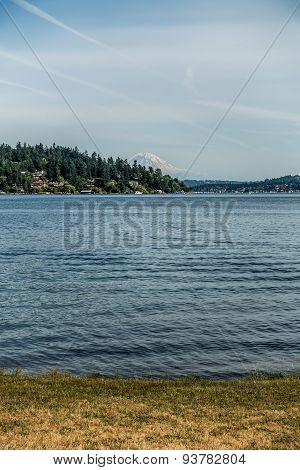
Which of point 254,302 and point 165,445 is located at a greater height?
point 165,445

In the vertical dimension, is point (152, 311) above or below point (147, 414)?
below

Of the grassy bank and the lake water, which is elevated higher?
the grassy bank

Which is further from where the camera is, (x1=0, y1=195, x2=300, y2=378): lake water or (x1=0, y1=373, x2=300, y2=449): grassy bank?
(x1=0, y1=195, x2=300, y2=378): lake water

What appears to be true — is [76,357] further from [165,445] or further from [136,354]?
[165,445]

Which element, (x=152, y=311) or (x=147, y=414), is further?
(x=152, y=311)

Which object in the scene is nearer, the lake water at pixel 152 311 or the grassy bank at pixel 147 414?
the grassy bank at pixel 147 414

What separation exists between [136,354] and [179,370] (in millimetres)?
2553

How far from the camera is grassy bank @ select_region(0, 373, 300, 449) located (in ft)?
34.9

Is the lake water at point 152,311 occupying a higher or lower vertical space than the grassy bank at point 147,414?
lower

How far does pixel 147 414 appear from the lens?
12641mm

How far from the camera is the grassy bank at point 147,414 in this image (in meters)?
10.6

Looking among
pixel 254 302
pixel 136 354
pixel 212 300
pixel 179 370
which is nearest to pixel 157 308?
pixel 212 300

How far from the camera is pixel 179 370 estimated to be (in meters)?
20.0
